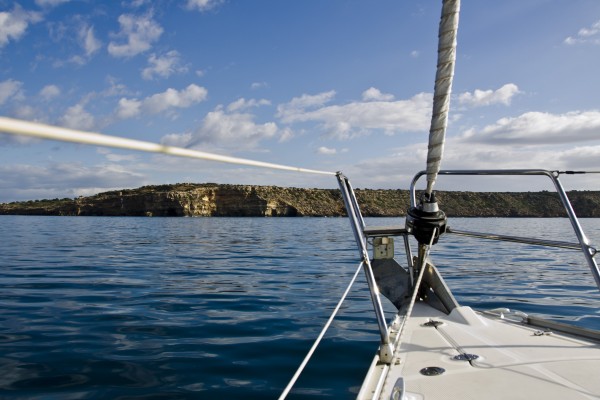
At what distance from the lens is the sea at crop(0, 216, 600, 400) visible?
4078mm

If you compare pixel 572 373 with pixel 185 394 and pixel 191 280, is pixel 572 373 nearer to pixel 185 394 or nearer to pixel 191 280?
pixel 185 394

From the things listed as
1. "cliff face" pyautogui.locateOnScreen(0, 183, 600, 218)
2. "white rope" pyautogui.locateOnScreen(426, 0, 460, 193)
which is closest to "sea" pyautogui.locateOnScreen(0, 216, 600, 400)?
"white rope" pyautogui.locateOnScreen(426, 0, 460, 193)

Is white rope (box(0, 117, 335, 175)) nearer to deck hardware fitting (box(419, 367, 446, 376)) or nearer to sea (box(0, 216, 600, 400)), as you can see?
deck hardware fitting (box(419, 367, 446, 376))

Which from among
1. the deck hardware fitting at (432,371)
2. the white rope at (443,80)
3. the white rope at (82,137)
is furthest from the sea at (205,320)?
the white rope at (82,137)

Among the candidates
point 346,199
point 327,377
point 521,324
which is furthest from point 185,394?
point 521,324

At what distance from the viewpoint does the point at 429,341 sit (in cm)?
378

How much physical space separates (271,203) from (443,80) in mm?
101353

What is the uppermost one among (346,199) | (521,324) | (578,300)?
(346,199)

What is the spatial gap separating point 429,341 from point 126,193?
116m

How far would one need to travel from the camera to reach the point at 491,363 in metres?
3.21

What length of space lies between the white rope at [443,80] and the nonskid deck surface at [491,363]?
1447 millimetres

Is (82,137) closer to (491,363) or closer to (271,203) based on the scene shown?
(491,363)

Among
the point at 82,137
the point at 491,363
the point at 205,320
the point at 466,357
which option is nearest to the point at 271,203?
the point at 205,320

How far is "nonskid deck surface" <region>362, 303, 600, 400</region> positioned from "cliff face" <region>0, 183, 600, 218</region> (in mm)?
98496
